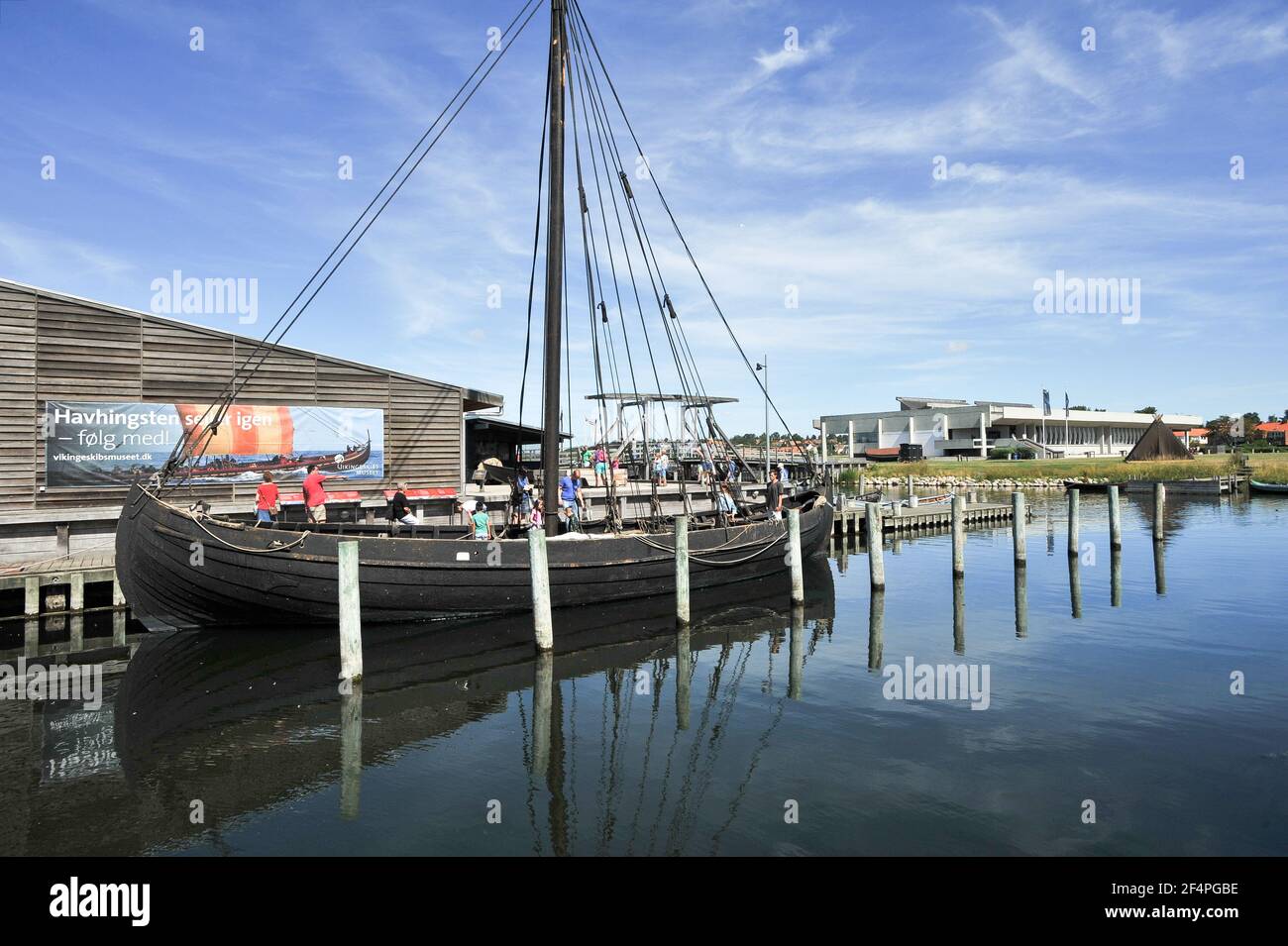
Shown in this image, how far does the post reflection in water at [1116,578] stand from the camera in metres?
19.6

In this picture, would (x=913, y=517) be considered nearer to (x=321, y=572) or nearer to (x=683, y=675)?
(x=683, y=675)

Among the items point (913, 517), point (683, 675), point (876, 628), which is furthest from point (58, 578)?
point (913, 517)

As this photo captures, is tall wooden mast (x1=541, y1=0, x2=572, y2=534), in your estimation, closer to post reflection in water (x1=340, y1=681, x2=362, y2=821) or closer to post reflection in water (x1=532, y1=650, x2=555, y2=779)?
post reflection in water (x1=532, y1=650, x2=555, y2=779)

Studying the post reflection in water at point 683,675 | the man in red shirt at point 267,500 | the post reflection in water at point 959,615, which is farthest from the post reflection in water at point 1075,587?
the man in red shirt at point 267,500

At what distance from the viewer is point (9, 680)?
12766 mm

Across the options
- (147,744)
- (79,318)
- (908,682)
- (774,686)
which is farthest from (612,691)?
(79,318)

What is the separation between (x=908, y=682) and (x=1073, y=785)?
424 centimetres

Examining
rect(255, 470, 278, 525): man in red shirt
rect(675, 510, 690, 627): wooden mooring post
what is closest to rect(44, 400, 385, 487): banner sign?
rect(255, 470, 278, 525): man in red shirt

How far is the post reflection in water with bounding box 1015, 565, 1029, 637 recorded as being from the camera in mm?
16480

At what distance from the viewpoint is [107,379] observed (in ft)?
66.0

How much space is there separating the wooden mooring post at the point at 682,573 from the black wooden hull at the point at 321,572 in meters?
1.60

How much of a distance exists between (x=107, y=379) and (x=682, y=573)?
49.9 feet

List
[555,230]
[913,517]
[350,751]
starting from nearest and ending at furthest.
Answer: [350,751]
[555,230]
[913,517]
